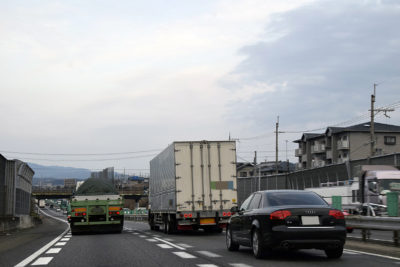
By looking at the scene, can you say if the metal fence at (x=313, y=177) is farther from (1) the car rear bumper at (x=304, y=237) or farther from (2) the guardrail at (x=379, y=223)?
(1) the car rear bumper at (x=304, y=237)

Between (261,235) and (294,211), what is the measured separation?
82cm

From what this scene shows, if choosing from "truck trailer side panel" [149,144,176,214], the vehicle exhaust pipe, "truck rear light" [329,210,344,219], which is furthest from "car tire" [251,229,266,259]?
"truck trailer side panel" [149,144,176,214]

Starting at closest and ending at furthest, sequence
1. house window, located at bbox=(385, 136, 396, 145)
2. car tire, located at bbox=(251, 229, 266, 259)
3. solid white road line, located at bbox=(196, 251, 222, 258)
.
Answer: car tire, located at bbox=(251, 229, 266, 259), solid white road line, located at bbox=(196, 251, 222, 258), house window, located at bbox=(385, 136, 396, 145)

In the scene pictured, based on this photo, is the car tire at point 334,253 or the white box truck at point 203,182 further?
the white box truck at point 203,182

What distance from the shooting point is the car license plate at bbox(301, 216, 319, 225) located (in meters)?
11.6

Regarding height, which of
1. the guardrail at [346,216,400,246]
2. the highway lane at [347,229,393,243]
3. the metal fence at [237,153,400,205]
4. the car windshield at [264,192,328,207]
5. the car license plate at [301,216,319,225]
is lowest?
the highway lane at [347,229,393,243]

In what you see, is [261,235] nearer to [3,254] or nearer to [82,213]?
[3,254]

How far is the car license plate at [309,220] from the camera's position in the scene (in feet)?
38.1

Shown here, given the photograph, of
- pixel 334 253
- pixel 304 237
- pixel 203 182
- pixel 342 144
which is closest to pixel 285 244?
pixel 304 237

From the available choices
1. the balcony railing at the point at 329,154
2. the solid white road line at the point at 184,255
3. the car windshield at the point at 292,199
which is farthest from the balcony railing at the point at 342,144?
the car windshield at the point at 292,199

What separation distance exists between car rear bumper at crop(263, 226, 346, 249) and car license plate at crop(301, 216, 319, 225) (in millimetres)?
101

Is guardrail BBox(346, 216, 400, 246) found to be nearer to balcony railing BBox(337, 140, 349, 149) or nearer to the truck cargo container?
the truck cargo container

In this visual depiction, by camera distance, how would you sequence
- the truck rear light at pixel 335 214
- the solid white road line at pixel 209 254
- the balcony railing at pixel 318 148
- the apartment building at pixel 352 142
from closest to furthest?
the truck rear light at pixel 335 214, the solid white road line at pixel 209 254, the apartment building at pixel 352 142, the balcony railing at pixel 318 148

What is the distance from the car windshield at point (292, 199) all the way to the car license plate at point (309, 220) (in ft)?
2.16
